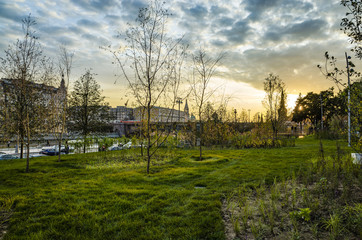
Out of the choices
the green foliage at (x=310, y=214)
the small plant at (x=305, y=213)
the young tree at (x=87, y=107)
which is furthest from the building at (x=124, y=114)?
the small plant at (x=305, y=213)

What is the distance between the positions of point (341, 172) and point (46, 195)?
26.2ft

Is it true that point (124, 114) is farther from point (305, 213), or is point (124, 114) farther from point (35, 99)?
point (305, 213)

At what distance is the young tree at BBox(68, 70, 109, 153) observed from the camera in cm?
1808

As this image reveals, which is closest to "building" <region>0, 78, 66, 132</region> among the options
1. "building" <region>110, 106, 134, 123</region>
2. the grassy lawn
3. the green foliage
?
the grassy lawn

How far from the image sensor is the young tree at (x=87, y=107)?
59.3 feet

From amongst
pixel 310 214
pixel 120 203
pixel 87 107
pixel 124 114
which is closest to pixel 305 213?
pixel 310 214

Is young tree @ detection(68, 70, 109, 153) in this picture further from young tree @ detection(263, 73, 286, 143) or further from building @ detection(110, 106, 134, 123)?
young tree @ detection(263, 73, 286, 143)

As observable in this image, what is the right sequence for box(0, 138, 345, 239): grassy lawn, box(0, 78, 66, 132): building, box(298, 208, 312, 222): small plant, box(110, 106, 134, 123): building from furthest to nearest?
box(110, 106, 134, 123): building → box(0, 78, 66, 132): building → box(0, 138, 345, 239): grassy lawn → box(298, 208, 312, 222): small plant

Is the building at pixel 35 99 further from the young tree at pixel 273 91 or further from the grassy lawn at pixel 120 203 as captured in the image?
the young tree at pixel 273 91

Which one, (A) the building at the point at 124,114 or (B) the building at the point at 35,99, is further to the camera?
(A) the building at the point at 124,114

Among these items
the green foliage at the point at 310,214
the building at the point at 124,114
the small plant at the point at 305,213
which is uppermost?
the building at the point at 124,114

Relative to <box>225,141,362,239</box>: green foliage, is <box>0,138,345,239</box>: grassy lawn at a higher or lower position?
lower

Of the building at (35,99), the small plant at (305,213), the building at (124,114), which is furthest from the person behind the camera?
the building at (124,114)

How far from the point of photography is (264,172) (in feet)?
22.7
